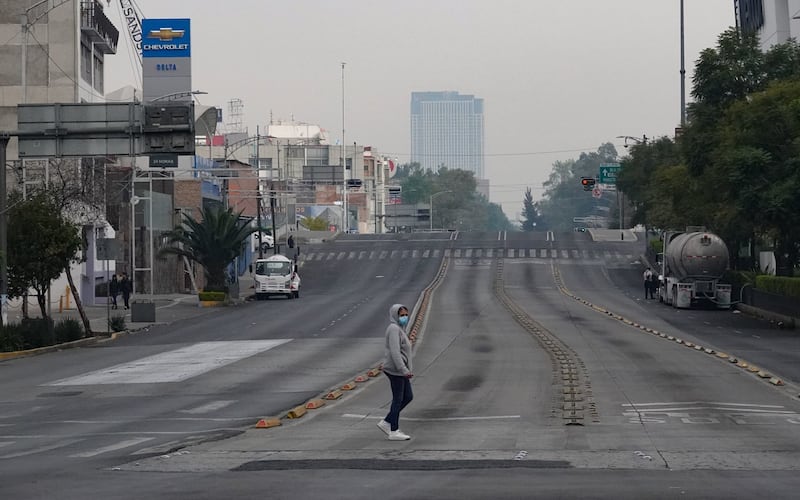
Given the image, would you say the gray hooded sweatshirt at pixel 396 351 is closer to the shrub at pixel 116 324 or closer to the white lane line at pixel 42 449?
the white lane line at pixel 42 449

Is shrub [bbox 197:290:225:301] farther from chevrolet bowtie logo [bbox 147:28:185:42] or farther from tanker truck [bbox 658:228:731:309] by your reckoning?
tanker truck [bbox 658:228:731:309]

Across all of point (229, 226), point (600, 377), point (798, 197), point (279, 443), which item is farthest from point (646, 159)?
point (279, 443)

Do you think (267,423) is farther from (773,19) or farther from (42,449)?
(773,19)

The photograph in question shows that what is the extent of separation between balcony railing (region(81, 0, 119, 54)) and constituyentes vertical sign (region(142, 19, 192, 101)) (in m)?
2.79

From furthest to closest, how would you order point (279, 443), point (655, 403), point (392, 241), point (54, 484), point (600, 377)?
point (392, 241), point (600, 377), point (655, 403), point (279, 443), point (54, 484)

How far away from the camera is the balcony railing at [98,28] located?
7231cm

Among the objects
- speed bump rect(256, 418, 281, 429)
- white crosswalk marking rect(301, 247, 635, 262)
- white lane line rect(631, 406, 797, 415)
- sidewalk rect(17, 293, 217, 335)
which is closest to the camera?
speed bump rect(256, 418, 281, 429)

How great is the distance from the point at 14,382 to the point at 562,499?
67.8 feet

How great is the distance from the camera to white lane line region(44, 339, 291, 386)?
28875 mm

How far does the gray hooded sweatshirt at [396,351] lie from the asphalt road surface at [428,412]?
1017 mm

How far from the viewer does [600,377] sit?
26656mm

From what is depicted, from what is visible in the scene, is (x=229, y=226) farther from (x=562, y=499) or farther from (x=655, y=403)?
(x=562, y=499)

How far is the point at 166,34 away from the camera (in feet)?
244

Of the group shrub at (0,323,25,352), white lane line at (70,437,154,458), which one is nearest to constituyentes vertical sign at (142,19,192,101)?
shrub at (0,323,25,352)
